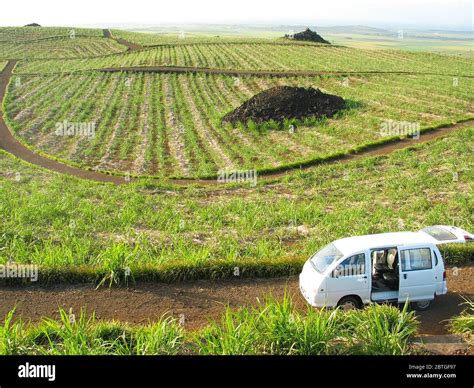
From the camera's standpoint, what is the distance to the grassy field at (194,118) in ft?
109

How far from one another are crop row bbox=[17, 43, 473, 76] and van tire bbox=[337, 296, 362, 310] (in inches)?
2046

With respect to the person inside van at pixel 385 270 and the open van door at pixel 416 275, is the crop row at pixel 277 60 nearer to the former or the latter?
the person inside van at pixel 385 270

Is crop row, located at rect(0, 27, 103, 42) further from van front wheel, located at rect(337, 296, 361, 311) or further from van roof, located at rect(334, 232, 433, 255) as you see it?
van front wheel, located at rect(337, 296, 361, 311)

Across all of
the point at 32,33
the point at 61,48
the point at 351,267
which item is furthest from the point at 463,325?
the point at 32,33

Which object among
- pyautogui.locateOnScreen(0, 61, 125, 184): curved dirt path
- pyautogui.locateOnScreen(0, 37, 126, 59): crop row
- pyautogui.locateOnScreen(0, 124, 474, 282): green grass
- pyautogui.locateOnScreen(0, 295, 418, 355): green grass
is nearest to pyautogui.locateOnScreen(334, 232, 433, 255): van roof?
pyautogui.locateOnScreen(0, 124, 474, 282): green grass

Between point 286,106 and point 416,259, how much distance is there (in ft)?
99.6

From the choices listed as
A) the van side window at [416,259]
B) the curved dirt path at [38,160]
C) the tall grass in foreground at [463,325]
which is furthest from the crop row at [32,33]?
the tall grass in foreground at [463,325]

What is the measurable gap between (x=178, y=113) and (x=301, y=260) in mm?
34021

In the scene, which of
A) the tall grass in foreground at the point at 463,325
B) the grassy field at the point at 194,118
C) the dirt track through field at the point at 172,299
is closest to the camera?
the tall grass in foreground at the point at 463,325

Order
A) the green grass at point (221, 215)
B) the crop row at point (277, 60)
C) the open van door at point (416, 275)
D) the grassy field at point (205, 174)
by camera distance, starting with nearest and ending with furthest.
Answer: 1. the open van door at point (416, 275)
2. the green grass at point (221, 215)
3. the grassy field at point (205, 174)
4. the crop row at point (277, 60)

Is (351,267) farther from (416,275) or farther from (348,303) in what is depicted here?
(416,275)

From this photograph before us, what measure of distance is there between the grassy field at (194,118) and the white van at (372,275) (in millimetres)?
18375
